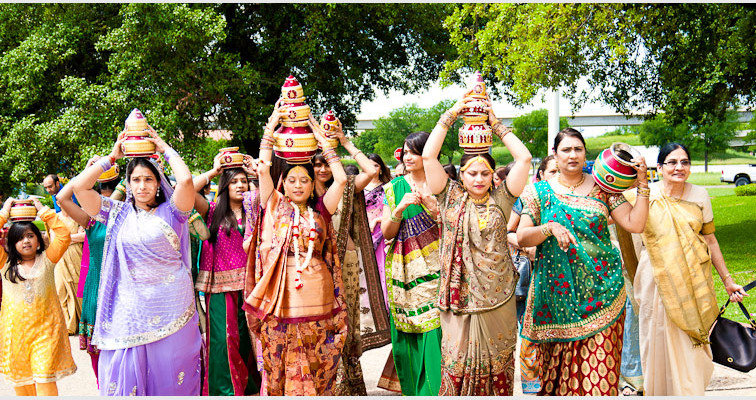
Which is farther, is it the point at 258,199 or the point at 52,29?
the point at 52,29

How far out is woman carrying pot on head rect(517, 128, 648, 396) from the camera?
4496 millimetres

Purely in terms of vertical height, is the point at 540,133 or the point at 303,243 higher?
the point at 540,133

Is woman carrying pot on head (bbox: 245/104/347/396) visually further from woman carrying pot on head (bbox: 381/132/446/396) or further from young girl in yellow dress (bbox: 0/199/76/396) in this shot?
young girl in yellow dress (bbox: 0/199/76/396)

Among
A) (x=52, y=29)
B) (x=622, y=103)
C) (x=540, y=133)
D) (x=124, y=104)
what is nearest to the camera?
(x=124, y=104)

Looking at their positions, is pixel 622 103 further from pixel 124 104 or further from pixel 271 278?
pixel 271 278

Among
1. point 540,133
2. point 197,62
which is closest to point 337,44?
point 197,62

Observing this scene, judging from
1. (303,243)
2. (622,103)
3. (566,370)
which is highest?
(622,103)

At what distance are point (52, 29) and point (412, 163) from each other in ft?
37.3

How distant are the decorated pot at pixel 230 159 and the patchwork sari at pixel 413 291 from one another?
1.20 meters

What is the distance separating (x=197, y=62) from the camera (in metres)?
13.7

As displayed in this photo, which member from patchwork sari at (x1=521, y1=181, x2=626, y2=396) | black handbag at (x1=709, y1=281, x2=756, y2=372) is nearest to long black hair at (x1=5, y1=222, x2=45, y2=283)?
patchwork sari at (x1=521, y1=181, x2=626, y2=396)

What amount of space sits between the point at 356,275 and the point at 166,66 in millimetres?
8917

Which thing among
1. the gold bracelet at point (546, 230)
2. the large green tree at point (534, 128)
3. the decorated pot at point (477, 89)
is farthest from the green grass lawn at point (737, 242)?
the large green tree at point (534, 128)

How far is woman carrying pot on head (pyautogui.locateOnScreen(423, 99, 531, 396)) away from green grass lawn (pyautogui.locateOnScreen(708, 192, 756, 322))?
514 cm
